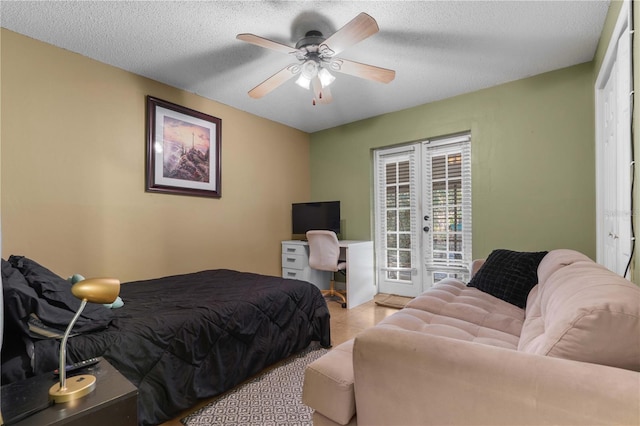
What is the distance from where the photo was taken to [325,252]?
145 inches

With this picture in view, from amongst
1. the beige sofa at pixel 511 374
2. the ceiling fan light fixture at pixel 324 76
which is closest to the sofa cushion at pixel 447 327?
the beige sofa at pixel 511 374

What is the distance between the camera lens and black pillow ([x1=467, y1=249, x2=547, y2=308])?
1.94 meters

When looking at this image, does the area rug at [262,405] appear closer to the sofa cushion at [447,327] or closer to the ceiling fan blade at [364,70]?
the sofa cushion at [447,327]

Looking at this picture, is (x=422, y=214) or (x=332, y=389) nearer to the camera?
(x=332, y=389)

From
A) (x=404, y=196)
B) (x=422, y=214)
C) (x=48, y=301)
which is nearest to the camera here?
(x=48, y=301)

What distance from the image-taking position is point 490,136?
10.7 ft

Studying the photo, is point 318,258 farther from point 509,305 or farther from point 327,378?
point 327,378

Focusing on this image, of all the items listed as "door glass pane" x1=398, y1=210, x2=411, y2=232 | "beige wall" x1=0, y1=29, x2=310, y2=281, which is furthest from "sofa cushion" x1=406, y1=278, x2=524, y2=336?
"beige wall" x1=0, y1=29, x2=310, y2=281

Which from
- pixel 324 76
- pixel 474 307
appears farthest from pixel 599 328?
pixel 324 76

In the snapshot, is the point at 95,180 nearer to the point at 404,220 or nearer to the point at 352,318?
the point at 352,318

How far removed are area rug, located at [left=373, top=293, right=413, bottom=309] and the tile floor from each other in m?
0.07

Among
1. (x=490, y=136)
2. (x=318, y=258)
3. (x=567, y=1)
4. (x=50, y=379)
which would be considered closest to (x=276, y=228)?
(x=318, y=258)

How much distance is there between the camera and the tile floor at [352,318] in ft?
9.14

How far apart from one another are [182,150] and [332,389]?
285 cm
